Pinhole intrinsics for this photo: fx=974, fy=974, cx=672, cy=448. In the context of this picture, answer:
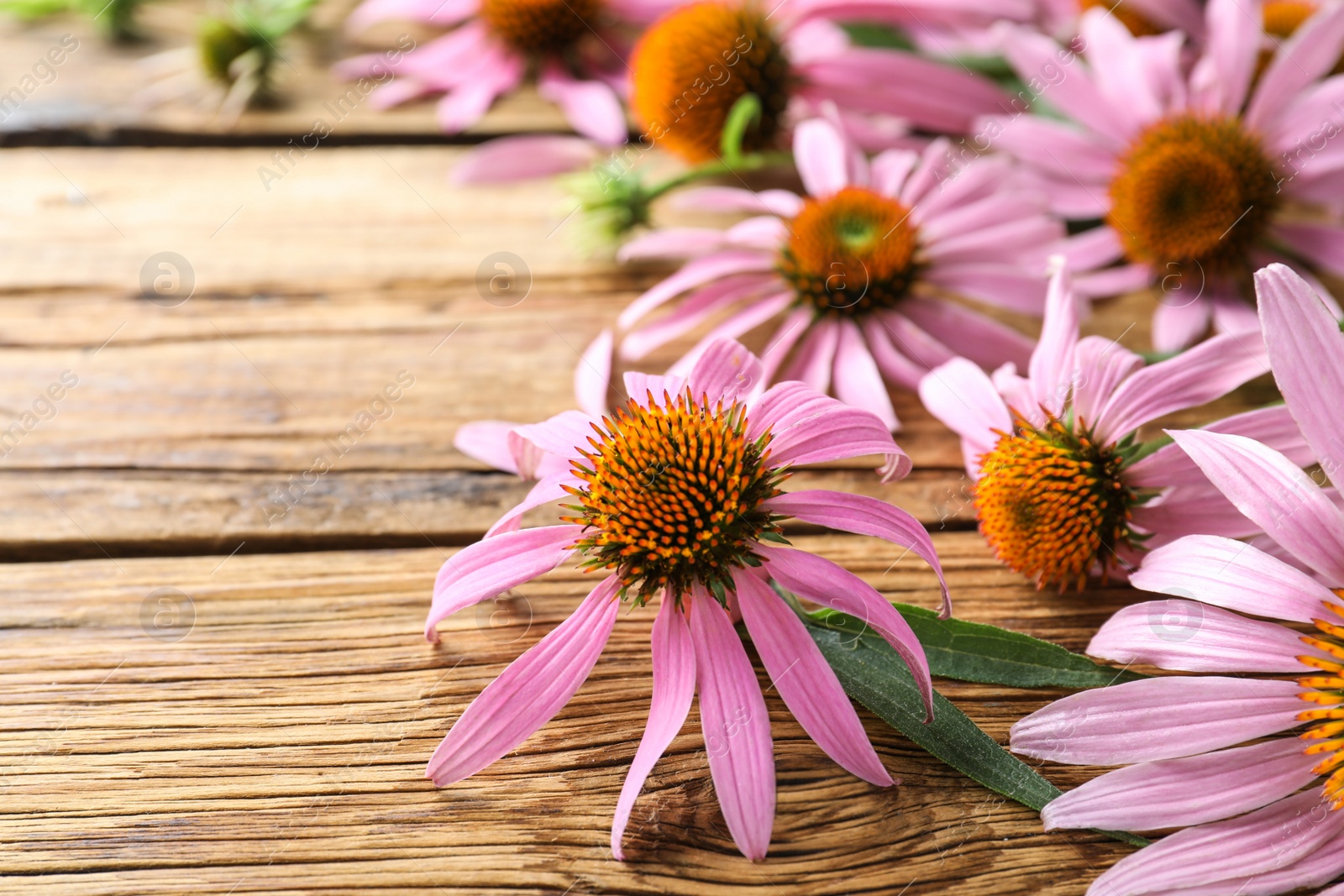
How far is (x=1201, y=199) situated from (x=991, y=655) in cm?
51

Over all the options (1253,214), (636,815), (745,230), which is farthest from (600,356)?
(1253,214)

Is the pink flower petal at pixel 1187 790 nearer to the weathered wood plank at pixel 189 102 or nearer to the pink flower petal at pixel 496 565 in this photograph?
the pink flower petal at pixel 496 565

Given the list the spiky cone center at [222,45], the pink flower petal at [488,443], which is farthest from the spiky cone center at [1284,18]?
the spiky cone center at [222,45]

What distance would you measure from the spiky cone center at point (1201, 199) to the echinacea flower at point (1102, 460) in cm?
23

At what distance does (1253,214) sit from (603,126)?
26.7 inches

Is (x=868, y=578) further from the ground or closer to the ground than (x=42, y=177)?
closer to the ground

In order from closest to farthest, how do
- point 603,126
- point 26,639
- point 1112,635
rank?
1. point 1112,635
2. point 26,639
3. point 603,126

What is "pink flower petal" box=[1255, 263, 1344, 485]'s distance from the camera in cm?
58

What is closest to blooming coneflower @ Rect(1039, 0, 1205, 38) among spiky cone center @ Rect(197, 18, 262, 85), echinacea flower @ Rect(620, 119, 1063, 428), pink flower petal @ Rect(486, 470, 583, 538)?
echinacea flower @ Rect(620, 119, 1063, 428)

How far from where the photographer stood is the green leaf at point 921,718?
59 cm

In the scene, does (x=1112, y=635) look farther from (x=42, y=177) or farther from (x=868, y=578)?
(x=42, y=177)

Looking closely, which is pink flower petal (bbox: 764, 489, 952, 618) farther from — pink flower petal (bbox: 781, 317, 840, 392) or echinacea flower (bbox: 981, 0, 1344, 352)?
echinacea flower (bbox: 981, 0, 1344, 352)

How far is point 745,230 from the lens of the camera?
924mm

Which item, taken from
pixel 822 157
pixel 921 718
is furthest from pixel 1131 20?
pixel 921 718
